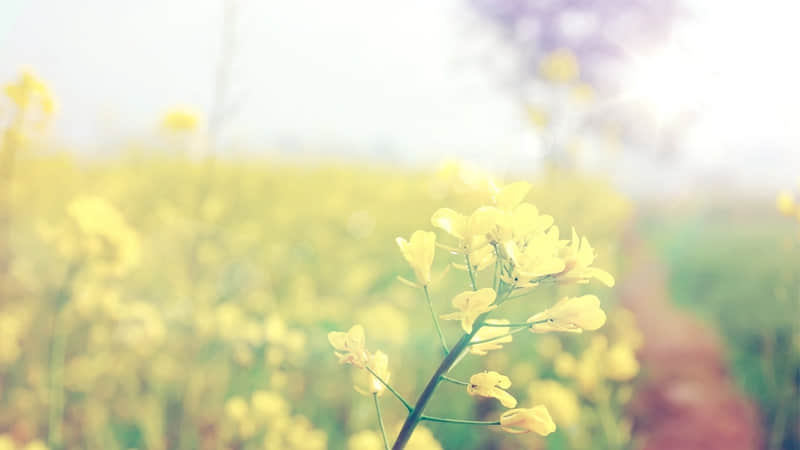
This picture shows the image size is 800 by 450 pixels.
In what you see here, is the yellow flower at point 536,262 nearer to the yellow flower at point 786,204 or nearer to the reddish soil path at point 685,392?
the yellow flower at point 786,204

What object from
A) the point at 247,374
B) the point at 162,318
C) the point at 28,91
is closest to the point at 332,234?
the point at 162,318

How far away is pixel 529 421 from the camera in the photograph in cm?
66

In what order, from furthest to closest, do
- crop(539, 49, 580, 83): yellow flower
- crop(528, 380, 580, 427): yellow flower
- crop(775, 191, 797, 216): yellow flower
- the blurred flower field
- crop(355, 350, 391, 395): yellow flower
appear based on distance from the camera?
crop(539, 49, 580, 83): yellow flower → crop(528, 380, 580, 427): yellow flower → the blurred flower field → crop(775, 191, 797, 216): yellow flower → crop(355, 350, 391, 395): yellow flower

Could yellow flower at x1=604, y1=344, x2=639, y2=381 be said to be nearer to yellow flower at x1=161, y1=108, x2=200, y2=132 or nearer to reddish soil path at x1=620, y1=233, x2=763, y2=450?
reddish soil path at x1=620, y1=233, x2=763, y2=450

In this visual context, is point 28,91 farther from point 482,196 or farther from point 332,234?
point 332,234

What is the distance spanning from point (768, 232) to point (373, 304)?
414 centimetres

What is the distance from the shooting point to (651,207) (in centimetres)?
955

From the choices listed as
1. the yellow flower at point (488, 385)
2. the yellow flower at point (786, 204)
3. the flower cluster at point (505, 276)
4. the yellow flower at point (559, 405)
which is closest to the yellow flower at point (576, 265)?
the flower cluster at point (505, 276)

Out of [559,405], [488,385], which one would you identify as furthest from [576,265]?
[559,405]

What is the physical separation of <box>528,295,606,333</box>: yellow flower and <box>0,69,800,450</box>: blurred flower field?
0.04m

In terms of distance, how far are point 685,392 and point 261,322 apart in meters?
2.05

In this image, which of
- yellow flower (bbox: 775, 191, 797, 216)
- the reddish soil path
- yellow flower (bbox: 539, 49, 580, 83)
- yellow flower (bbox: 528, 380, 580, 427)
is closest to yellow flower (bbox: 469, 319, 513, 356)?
yellow flower (bbox: 775, 191, 797, 216)

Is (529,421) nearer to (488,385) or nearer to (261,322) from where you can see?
(488,385)

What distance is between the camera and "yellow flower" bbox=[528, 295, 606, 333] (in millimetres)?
631
